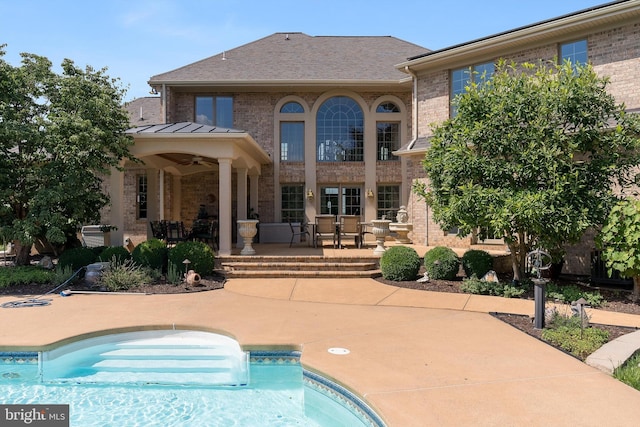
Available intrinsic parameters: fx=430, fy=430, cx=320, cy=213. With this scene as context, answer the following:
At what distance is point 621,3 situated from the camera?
1008 cm

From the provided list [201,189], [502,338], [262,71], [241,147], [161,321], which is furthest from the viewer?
[201,189]

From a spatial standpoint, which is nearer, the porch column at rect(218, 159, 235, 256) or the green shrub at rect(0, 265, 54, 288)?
the green shrub at rect(0, 265, 54, 288)

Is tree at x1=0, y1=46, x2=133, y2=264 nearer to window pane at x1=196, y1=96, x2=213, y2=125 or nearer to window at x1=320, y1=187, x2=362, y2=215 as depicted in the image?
window pane at x1=196, y1=96, x2=213, y2=125

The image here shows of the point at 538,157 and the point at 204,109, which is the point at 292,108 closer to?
the point at 204,109

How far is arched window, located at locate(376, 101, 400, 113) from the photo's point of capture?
53.8 ft

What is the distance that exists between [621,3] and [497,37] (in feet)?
9.51

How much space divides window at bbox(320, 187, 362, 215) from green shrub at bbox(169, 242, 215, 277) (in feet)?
25.4

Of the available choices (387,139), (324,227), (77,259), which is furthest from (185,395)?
(387,139)

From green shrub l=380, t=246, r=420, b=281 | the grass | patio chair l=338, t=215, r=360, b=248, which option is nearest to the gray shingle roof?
patio chair l=338, t=215, r=360, b=248

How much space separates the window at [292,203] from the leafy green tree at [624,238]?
1084cm

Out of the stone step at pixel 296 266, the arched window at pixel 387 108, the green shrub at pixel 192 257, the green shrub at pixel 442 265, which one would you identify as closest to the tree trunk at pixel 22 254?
the green shrub at pixel 192 257

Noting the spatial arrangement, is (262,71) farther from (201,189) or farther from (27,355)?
(27,355)

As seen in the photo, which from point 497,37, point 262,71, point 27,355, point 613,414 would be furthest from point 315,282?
point 262,71

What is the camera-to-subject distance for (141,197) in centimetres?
1625
